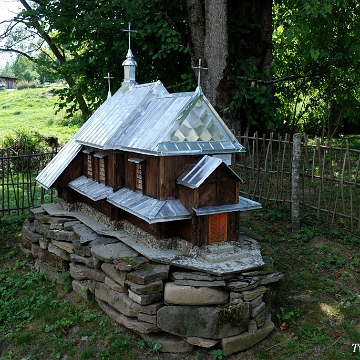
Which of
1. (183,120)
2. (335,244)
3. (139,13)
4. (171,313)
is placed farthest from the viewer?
(139,13)

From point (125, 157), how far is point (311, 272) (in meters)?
3.75

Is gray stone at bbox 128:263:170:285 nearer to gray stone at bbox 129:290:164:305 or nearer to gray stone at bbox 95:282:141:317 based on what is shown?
gray stone at bbox 129:290:164:305

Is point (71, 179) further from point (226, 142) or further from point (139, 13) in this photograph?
point (139, 13)

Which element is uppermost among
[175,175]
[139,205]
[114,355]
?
[175,175]

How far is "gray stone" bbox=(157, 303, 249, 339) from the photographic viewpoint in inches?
205

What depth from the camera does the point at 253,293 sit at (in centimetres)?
534

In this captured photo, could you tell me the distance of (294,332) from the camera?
5.57 metres

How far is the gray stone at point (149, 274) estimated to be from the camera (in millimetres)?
5340

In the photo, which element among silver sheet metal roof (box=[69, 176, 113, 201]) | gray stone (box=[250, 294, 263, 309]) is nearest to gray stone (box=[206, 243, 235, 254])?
gray stone (box=[250, 294, 263, 309])

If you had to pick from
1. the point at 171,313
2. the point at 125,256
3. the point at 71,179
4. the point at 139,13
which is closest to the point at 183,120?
the point at 125,256

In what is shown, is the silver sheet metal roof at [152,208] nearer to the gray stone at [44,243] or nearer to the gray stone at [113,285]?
→ the gray stone at [113,285]

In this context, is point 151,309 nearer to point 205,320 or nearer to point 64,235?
point 205,320

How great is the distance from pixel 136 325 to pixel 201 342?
92 cm

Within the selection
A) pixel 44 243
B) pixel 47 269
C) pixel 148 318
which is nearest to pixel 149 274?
pixel 148 318
